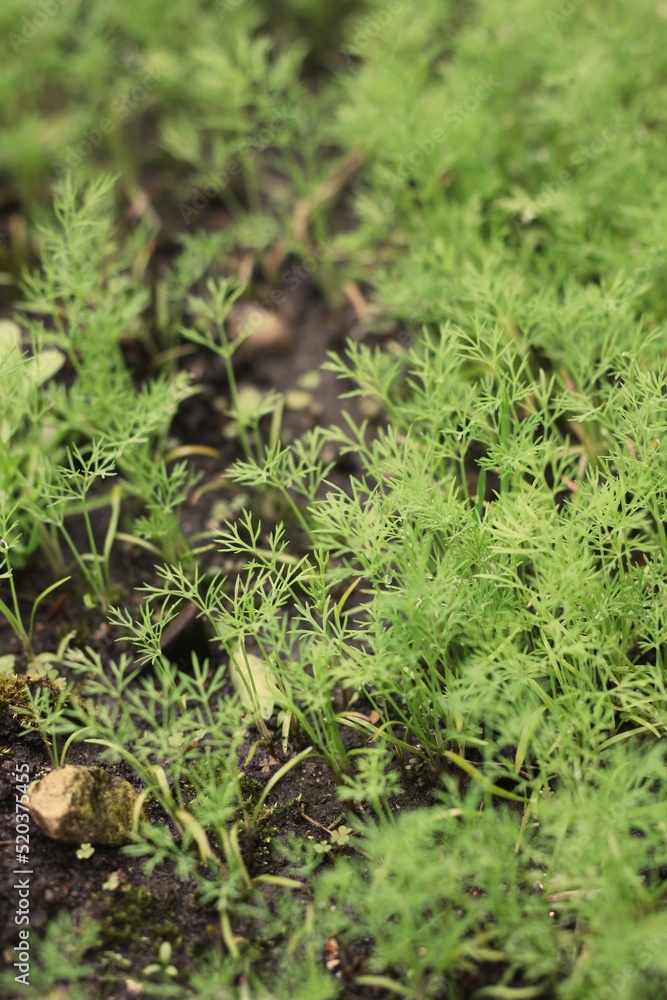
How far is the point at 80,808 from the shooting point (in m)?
1.88

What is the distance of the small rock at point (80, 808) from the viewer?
6.09 feet

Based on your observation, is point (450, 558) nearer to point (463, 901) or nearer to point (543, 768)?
point (543, 768)

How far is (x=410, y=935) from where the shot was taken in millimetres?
1555

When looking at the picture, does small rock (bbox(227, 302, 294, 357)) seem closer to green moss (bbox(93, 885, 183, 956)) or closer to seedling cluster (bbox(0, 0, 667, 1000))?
seedling cluster (bbox(0, 0, 667, 1000))

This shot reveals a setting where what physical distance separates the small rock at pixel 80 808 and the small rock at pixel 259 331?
1614mm

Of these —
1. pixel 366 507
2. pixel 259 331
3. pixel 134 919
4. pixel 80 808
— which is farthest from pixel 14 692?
pixel 259 331

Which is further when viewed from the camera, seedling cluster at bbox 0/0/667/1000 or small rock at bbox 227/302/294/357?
small rock at bbox 227/302/294/357

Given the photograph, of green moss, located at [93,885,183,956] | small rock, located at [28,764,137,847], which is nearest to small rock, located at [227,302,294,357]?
small rock, located at [28,764,137,847]

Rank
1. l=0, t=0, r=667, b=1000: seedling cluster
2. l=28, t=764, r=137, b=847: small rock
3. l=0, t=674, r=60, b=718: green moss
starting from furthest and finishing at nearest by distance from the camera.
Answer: l=0, t=674, r=60, b=718: green moss < l=28, t=764, r=137, b=847: small rock < l=0, t=0, r=667, b=1000: seedling cluster

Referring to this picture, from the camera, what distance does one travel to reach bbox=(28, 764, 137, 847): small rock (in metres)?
1.86

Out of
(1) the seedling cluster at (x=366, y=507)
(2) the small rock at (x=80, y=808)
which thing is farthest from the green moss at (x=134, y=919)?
(2) the small rock at (x=80, y=808)

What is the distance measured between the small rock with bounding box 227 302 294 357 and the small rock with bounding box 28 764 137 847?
1.61 metres

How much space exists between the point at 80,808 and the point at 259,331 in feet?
5.82

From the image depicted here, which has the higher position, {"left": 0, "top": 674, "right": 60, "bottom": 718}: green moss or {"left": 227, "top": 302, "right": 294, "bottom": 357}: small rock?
{"left": 227, "top": 302, "right": 294, "bottom": 357}: small rock
